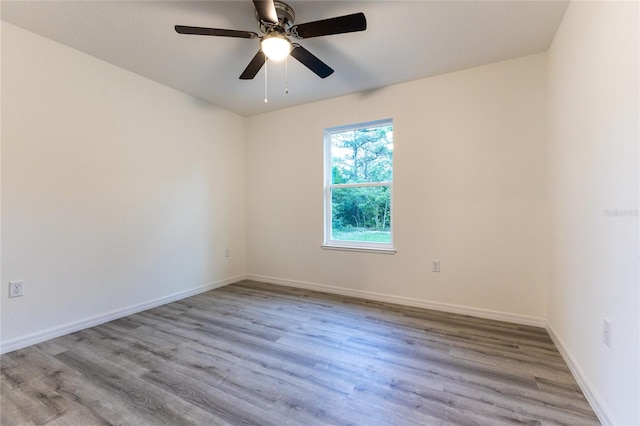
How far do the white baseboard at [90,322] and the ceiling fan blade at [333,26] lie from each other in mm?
2978

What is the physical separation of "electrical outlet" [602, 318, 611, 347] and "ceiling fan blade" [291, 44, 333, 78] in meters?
2.29

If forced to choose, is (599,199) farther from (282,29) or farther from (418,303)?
(282,29)

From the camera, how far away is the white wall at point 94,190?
2096 mm

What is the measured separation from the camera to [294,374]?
1.76m

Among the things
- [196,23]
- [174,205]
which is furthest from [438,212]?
[174,205]

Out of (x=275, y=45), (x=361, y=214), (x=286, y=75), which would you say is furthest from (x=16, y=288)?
(x=361, y=214)

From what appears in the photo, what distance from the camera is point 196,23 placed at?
2062mm

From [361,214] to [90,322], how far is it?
9.67 feet

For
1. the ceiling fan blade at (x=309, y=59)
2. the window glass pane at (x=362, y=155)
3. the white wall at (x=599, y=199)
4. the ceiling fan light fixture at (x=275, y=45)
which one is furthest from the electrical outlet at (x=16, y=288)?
the white wall at (x=599, y=199)

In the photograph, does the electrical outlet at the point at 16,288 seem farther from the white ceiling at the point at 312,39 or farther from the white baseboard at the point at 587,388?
the white baseboard at the point at 587,388

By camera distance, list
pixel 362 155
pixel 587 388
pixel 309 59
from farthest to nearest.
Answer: pixel 362 155, pixel 309 59, pixel 587 388

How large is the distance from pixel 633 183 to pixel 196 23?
276 centimetres

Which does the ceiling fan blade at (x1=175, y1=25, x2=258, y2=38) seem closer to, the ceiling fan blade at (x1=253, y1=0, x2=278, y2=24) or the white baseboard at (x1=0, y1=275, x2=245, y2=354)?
the ceiling fan blade at (x1=253, y1=0, x2=278, y2=24)

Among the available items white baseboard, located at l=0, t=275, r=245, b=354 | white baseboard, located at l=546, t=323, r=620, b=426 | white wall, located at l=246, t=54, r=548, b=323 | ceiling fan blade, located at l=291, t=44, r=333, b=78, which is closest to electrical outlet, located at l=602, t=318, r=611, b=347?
white baseboard, located at l=546, t=323, r=620, b=426
